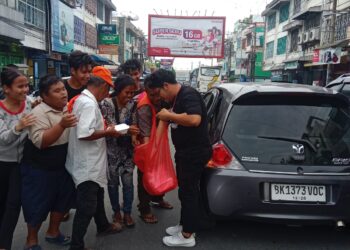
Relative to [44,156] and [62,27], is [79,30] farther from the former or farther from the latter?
[44,156]

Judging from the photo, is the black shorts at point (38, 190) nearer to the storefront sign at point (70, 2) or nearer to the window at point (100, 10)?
the storefront sign at point (70, 2)

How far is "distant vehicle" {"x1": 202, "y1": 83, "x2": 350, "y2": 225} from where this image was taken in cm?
326

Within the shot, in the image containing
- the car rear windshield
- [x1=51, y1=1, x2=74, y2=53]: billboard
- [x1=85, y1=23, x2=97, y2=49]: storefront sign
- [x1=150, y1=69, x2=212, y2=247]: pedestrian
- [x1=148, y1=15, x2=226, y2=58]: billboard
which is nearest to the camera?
[x1=150, y1=69, x2=212, y2=247]: pedestrian

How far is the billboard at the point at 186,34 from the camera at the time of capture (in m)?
17.8

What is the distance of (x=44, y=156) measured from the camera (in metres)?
3.06

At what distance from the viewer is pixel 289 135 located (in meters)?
3.38

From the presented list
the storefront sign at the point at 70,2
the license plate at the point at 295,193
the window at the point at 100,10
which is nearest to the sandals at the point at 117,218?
the license plate at the point at 295,193

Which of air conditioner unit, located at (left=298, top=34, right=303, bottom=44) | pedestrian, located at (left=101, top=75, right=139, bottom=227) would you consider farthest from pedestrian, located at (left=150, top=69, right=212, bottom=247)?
air conditioner unit, located at (left=298, top=34, right=303, bottom=44)

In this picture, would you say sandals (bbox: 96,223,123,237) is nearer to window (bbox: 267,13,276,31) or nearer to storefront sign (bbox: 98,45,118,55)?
storefront sign (bbox: 98,45,118,55)

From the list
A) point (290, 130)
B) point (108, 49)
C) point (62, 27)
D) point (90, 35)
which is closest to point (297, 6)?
point (108, 49)

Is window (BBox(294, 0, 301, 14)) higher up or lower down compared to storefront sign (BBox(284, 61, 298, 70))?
higher up

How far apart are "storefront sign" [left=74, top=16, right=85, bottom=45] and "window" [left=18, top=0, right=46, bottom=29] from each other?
Answer: 582 cm

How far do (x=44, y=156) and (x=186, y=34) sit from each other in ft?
51.2

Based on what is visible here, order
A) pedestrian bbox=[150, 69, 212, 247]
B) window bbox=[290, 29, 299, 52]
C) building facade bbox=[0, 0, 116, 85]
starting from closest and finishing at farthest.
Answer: pedestrian bbox=[150, 69, 212, 247] → building facade bbox=[0, 0, 116, 85] → window bbox=[290, 29, 299, 52]
